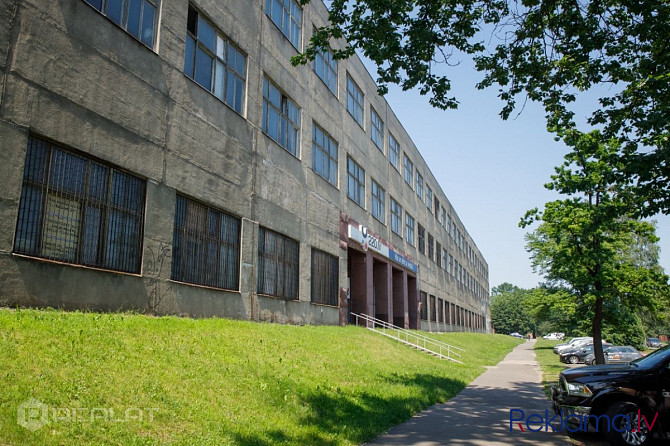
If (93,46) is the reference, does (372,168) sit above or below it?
above

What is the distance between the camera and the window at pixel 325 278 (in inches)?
858

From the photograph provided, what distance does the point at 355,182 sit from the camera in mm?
28266

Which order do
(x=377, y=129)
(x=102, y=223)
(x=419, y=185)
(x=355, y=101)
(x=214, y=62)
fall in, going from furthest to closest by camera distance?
(x=419, y=185) < (x=377, y=129) < (x=355, y=101) < (x=214, y=62) < (x=102, y=223)

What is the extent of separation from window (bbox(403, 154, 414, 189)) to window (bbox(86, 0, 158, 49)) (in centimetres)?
2947

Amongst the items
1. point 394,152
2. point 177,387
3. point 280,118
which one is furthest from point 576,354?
point 177,387

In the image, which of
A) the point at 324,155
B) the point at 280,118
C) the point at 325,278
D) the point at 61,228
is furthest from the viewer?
the point at 324,155

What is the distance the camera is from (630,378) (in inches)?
327

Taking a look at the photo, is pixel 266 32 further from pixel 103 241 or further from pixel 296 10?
pixel 103 241

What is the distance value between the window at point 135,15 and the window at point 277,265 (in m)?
6.99

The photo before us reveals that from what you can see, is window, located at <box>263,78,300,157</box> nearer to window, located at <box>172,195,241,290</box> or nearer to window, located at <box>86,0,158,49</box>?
window, located at <box>172,195,241,290</box>

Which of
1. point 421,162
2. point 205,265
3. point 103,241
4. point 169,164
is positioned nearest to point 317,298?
point 205,265

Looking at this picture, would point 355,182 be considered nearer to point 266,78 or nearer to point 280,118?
point 280,118

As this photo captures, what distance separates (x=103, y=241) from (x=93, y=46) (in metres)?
4.02

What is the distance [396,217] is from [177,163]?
24933 mm
